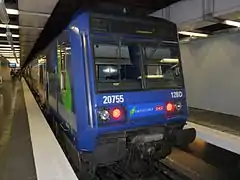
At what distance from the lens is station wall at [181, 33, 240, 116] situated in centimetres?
891

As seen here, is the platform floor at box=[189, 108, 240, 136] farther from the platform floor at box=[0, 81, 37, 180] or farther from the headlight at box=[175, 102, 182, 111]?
the platform floor at box=[0, 81, 37, 180]

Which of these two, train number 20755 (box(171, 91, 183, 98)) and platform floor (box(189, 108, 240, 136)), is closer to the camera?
train number 20755 (box(171, 91, 183, 98))

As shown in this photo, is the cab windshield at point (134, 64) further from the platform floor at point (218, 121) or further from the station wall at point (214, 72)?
the station wall at point (214, 72)

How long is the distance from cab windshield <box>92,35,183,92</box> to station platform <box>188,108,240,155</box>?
6.84 ft

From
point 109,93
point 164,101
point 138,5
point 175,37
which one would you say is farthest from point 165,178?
point 138,5

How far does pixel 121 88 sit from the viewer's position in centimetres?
371

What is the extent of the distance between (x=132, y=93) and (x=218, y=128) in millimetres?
4296

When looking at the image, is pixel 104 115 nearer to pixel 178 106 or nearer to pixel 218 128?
pixel 178 106

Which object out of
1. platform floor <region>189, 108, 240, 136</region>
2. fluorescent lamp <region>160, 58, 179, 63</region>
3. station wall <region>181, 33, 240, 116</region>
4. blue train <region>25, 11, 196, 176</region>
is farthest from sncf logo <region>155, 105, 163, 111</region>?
station wall <region>181, 33, 240, 116</region>

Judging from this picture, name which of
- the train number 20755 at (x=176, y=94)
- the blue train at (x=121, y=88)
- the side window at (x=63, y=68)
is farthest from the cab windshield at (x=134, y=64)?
the side window at (x=63, y=68)

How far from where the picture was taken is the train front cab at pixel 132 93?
11.5 ft

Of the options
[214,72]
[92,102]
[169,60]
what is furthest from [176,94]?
[214,72]

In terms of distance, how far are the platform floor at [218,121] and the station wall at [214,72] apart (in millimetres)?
402

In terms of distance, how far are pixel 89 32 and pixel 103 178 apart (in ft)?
8.47
